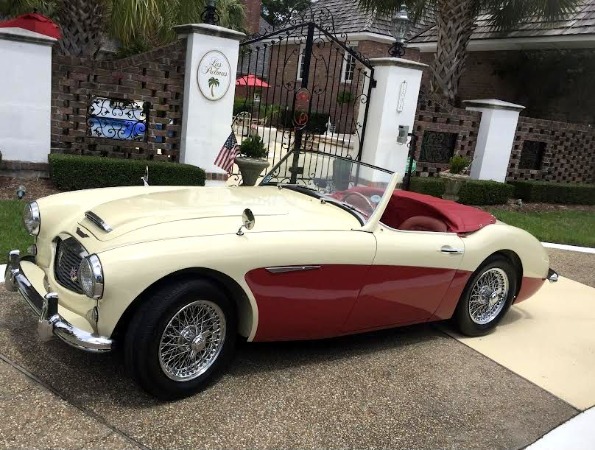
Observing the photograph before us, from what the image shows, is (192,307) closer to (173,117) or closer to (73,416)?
(73,416)

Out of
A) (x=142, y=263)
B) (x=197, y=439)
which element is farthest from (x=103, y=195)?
(x=197, y=439)

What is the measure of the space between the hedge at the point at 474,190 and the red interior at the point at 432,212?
597 centimetres

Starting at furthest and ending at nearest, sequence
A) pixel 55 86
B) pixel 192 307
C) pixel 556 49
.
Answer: pixel 556 49 < pixel 55 86 < pixel 192 307

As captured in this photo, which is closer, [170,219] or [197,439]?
[197,439]

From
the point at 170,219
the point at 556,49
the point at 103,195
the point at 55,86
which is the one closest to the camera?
the point at 170,219

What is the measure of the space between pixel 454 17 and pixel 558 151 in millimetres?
3939

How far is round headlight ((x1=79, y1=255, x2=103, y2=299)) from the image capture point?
278cm

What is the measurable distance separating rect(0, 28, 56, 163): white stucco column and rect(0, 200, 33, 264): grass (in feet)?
4.73

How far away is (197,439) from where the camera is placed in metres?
2.83

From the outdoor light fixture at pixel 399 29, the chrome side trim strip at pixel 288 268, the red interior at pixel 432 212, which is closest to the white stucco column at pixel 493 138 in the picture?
the outdoor light fixture at pixel 399 29

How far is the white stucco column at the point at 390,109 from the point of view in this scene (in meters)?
10.4

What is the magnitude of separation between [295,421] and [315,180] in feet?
6.29

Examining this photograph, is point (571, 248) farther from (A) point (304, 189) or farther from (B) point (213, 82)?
(B) point (213, 82)

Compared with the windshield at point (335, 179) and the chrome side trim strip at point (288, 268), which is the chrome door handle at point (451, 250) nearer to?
the windshield at point (335, 179)
